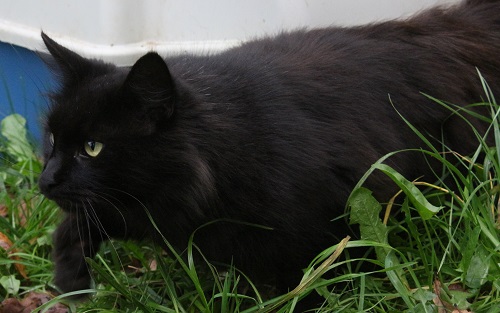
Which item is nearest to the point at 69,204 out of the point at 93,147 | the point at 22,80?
the point at 93,147

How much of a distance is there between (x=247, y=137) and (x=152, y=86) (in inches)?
11.8

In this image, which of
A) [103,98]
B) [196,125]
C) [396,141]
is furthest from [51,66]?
[396,141]

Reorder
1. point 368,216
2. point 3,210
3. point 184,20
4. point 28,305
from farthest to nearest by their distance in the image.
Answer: point 184,20 → point 3,210 → point 28,305 → point 368,216

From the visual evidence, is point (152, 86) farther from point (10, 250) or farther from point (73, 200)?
point (10, 250)

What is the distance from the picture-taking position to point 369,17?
315 centimetres

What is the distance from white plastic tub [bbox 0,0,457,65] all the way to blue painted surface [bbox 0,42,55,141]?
11 cm

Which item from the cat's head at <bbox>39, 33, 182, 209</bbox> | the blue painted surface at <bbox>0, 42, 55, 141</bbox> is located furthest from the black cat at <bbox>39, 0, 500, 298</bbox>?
the blue painted surface at <bbox>0, 42, 55, 141</bbox>

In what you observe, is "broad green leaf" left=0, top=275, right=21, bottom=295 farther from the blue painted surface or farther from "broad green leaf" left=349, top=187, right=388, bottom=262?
"broad green leaf" left=349, top=187, right=388, bottom=262

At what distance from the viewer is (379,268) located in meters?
2.31

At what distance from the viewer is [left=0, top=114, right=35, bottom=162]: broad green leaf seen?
3.17m

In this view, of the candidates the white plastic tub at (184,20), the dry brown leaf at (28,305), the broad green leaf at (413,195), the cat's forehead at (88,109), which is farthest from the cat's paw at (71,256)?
the white plastic tub at (184,20)

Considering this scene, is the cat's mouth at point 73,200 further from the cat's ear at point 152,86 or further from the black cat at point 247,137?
the cat's ear at point 152,86

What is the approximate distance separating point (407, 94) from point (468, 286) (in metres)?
0.59

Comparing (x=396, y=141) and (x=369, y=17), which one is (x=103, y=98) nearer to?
(x=396, y=141)
